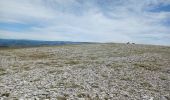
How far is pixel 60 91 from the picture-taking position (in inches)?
816

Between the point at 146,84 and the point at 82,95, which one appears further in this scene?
the point at 146,84

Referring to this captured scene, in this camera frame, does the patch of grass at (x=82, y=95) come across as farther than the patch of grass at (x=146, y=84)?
No

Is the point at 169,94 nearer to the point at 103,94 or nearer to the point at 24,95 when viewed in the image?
the point at 103,94

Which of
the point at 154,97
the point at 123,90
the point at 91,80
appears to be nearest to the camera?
the point at 154,97

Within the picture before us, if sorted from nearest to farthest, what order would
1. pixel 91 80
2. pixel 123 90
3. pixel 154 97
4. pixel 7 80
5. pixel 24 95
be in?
pixel 24 95
pixel 154 97
pixel 123 90
pixel 7 80
pixel 91 80

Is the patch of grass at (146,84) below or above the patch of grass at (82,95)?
below

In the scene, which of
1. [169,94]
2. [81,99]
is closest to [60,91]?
[81,99]

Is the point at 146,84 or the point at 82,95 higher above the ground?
the point at 82,95

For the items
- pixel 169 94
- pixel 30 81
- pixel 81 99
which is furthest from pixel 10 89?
pixel 169 94

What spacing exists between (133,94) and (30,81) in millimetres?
11364

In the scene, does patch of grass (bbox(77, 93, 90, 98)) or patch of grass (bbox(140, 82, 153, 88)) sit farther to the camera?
patch of grass (bbox(140, 82, 153, 88))

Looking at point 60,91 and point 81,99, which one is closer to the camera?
point 81,99

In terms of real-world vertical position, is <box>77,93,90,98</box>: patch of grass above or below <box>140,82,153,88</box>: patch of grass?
above

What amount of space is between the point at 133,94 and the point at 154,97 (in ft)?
6.66
